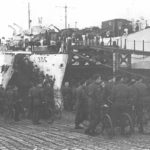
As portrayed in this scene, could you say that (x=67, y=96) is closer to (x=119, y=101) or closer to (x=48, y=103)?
(x=48, y=103)

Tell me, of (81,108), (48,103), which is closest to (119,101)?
(81,108)

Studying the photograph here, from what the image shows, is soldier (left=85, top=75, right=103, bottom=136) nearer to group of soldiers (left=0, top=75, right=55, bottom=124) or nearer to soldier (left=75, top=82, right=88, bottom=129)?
soldier (left=75, top=82, right=88, bottom=129)

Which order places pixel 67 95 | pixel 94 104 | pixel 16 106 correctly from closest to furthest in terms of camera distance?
pixel 94 104 < pixel 16 106 < pixel 67 95

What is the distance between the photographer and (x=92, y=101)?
1151cm

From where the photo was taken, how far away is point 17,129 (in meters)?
13.5

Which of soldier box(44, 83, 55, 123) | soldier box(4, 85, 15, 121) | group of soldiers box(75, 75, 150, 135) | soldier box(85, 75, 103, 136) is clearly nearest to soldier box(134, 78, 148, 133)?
group of soldiers box(75, 75, 150, 135)

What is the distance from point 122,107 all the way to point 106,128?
0.74m

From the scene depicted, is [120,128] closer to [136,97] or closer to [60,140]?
[136,97]

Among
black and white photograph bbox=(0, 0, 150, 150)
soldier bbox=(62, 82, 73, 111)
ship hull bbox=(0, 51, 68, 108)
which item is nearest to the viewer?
black and white photograph bbox=(0, 0, 150, 150)

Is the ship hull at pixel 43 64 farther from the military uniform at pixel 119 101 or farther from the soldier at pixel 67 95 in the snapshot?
the military uniform at pixel 119 101

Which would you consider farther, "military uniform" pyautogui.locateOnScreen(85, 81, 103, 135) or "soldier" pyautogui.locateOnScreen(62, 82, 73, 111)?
"soldier" pyautogui.locateOnScreen(62, 82, 73, 111)

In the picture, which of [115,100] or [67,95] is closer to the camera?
[115,100]

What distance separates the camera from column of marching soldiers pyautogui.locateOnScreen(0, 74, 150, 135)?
11.4 m

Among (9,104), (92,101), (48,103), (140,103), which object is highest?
(92,101)
